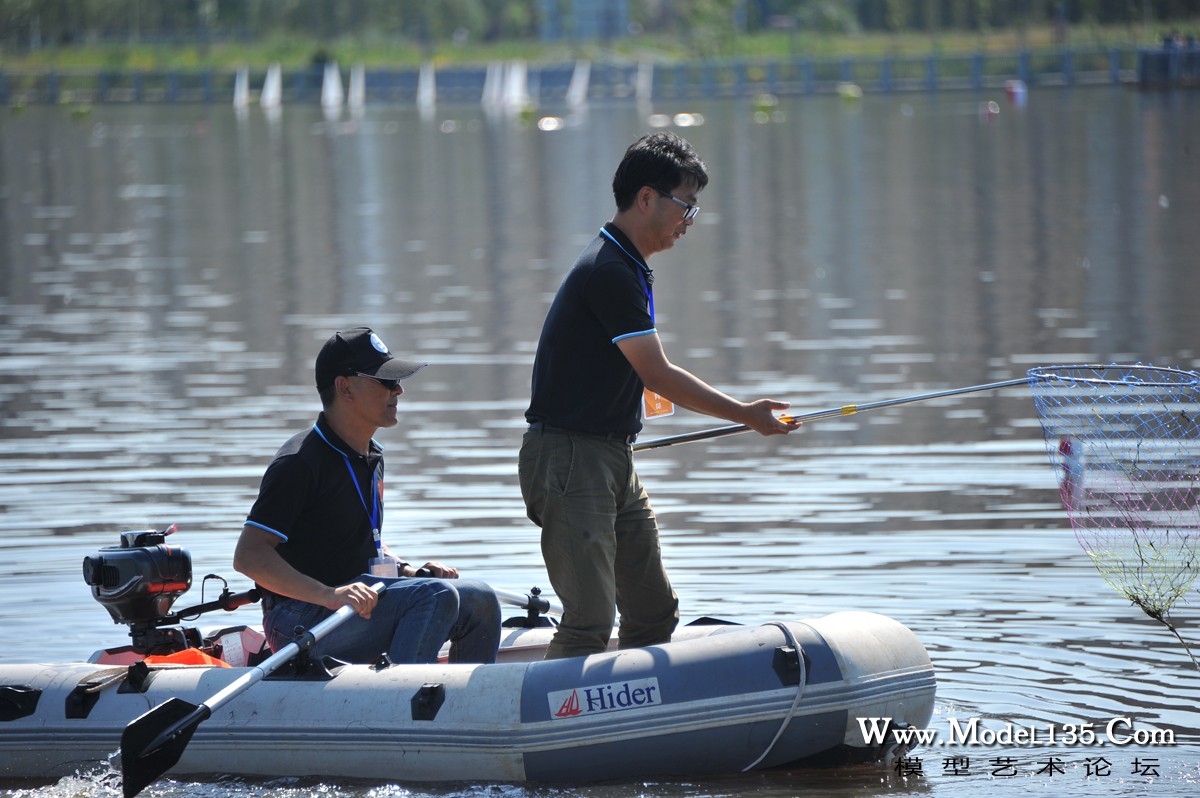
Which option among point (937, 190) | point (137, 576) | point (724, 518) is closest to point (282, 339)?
point (724, 518)

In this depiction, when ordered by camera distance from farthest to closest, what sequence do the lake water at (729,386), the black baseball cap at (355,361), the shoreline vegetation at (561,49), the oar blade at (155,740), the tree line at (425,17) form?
the tree line at (425,17), the shoreline vegetation at (561,49), the lake water at (729,386), the black baseball cap at (355,361), the oar blade at (155,740)

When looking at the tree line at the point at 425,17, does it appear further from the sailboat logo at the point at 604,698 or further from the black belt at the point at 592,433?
the sailboat logo at the point at 604,698

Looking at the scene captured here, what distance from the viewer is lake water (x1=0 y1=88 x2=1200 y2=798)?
6973mm

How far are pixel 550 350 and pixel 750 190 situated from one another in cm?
2468

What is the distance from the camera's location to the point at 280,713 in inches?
232

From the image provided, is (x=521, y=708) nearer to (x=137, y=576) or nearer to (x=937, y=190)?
(x=137, y=576)

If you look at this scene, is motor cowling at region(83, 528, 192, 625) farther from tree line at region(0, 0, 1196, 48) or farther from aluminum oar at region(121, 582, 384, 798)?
tree line at region(0, 0, 1196, 48)

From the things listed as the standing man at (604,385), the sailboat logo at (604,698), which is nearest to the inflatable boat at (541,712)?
the sailboat logo at (604,698)

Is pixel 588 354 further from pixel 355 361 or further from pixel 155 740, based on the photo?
pixel 155 740

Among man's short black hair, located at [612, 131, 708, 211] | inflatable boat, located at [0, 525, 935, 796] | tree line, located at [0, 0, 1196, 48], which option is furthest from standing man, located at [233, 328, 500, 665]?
tree line, located at [0, 0, 1196, 48]

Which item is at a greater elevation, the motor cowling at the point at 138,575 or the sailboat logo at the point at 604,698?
the motor cowling at the point at 138,575

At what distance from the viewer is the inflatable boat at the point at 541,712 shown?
5707 mm

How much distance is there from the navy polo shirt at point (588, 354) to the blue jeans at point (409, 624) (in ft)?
2.45

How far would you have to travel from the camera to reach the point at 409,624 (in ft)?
19.5
